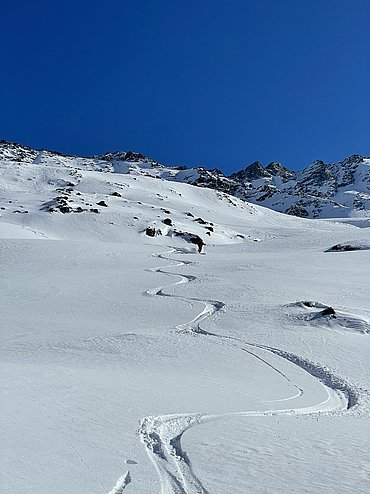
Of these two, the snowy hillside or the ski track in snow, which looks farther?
the snowy hillside

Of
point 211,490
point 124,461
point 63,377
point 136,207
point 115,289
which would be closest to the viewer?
point 211,490

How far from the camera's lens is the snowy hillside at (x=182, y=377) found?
4.09 metres

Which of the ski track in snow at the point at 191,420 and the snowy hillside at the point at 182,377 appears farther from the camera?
the snowy hillside at the point at 182,377

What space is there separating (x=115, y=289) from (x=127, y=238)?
98.9ft

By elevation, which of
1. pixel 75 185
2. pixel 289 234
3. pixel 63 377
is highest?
pixel 75 185

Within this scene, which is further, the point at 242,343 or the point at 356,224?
the point at 356,224

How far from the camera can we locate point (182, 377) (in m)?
7.95

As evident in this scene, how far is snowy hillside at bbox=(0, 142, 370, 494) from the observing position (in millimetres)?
4086

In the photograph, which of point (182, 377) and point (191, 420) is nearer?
point (191, 420)

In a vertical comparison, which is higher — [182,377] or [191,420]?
[191,420]

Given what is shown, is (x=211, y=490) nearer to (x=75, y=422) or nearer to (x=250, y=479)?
(x=250, y=479)

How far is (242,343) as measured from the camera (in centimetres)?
1099

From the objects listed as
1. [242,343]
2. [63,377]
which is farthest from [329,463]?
[242,343]

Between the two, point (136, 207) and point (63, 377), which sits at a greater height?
point (136, 207)
